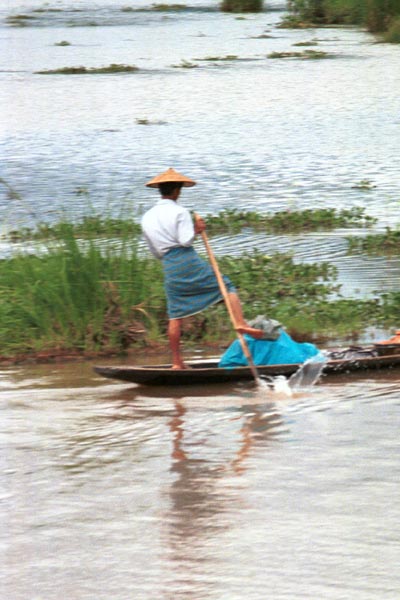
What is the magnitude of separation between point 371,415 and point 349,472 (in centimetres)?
114

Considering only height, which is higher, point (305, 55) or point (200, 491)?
point (305, 55)

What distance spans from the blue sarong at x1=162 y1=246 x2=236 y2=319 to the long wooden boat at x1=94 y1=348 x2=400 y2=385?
0.43 meters

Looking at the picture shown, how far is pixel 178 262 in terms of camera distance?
8.55 m

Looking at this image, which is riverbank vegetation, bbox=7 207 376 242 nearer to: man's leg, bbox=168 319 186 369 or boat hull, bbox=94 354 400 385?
man's leg, bbox=168 319 186 369

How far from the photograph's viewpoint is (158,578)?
16.9 ft

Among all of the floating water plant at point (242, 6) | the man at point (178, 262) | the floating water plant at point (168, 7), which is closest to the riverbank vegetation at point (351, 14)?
the floating water plant at point (242, 6)

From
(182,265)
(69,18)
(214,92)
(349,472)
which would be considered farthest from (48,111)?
(69,18)

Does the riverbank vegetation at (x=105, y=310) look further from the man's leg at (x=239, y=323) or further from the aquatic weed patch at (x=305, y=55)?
the aquatic weed patch at (x=305, y=55)

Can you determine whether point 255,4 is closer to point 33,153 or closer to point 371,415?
point 33,153

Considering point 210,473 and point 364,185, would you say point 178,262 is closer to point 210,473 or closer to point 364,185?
point 210,473

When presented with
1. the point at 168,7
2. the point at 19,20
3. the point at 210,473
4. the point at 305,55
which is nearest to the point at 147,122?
the point at 305,55

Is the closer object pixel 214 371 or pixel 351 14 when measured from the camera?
pixel 214 371

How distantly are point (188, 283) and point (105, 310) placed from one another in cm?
126

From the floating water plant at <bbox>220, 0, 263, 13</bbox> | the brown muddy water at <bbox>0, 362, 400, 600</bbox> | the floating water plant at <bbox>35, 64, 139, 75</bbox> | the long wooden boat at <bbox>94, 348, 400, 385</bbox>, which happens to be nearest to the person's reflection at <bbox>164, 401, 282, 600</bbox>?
the brown muddy water at <bbox>0, 362, 400, 600</bbox>
